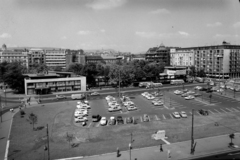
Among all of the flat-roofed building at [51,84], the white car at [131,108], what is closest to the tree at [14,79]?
the flat-roofed building at [51,84]

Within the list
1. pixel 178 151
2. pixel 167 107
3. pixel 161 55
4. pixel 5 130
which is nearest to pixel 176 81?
pixel 167 107

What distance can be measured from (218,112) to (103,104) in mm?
17111

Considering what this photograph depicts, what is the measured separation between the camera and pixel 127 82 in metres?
54.0

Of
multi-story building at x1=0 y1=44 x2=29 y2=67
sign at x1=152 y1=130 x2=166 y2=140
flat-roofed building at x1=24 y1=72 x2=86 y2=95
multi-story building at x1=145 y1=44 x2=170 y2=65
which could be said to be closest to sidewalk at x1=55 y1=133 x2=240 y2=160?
sign at x1=152 y1=130 x2=166 y2=140

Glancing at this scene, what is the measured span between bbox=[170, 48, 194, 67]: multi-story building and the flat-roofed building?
46818 millimetres

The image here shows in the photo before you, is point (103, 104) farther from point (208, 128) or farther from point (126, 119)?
point (208, 128)

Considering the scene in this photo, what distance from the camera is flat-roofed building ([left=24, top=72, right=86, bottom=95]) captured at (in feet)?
141

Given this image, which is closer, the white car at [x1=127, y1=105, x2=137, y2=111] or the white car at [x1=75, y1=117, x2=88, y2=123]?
the white car at [x1=75, y1=117, x2=88, y2=123]

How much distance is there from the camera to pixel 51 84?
4472cm

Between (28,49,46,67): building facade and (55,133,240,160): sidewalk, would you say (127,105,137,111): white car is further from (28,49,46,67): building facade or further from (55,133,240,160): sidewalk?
(28,49,46,67): building facade

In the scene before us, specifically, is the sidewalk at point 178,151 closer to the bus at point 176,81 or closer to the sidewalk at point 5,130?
the sidewalk at point 5,130

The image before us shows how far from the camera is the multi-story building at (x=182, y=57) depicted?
77.8 m

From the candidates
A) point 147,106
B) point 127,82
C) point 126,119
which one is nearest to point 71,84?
point 127,82

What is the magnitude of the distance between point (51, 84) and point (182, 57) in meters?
54.6
